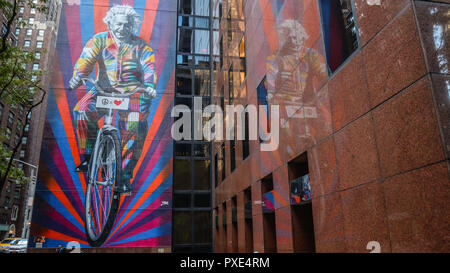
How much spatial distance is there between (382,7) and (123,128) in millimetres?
25215

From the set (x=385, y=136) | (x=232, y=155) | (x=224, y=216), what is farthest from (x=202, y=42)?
(x=385, y=136)

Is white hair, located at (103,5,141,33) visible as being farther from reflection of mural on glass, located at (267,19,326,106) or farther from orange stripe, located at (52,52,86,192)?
reflection of mural on glass, located at (267,19,326,106)

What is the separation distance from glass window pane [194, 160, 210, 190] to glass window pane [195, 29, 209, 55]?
1150cm

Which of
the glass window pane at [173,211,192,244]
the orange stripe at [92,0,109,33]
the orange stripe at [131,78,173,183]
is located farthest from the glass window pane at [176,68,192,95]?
the glass window pane at [173,211,192,244]

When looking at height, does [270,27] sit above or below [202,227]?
above

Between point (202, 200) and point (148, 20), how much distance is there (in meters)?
18.7

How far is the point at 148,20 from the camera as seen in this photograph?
32.0m

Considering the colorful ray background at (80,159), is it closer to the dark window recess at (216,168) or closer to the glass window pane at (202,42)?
the glass window pane at (202,42)

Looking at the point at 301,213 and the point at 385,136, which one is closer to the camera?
the point at 385,136

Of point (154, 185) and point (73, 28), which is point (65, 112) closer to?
point (73, 28)

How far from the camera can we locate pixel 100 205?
26453 millimetres
